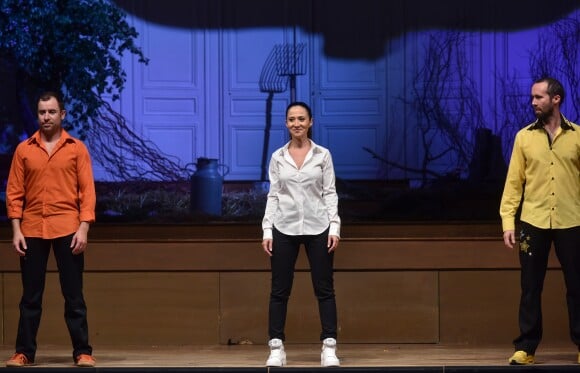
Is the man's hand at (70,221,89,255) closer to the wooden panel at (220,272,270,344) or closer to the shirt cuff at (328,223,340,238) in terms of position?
the shirt cuff at (328,223,340,238)

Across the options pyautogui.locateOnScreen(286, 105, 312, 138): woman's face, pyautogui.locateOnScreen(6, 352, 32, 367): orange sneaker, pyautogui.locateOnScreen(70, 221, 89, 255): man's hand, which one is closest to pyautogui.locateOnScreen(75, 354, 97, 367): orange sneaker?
pyautogui.locateOnScreen(6, 352, 32, 367): orange sneaker

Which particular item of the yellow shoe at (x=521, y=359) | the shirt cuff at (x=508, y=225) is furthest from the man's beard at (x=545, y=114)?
the yellow shoe at (x=521, y=359)

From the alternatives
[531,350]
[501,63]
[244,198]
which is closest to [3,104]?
[244,198]

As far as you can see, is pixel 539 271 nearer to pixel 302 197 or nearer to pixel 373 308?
pixel 302 197

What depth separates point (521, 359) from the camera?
7059 mm

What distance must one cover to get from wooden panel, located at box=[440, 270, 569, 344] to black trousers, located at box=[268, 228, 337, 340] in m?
1.55

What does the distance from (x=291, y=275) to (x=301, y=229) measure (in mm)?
289

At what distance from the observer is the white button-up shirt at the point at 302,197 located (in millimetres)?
7145

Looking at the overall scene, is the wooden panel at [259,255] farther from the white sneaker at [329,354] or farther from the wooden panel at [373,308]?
the white sneaker at [329,354]

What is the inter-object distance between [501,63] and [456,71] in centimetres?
33

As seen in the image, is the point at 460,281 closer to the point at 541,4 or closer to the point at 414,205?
the point at 414,205

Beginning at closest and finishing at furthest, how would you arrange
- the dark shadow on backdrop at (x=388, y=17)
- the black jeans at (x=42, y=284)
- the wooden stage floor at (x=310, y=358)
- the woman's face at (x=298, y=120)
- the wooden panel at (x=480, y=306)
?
the wooden stage floor at (x=310, y=358), the black jeans at (x=42, y=284), the woman's face at (x=298, y=120), the wooden panel at (x=480, y=306), the dark shadow on backdrop at (x=388, y=17)

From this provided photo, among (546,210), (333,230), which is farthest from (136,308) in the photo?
(546,210)

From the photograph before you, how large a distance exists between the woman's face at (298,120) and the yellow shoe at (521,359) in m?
1.84
